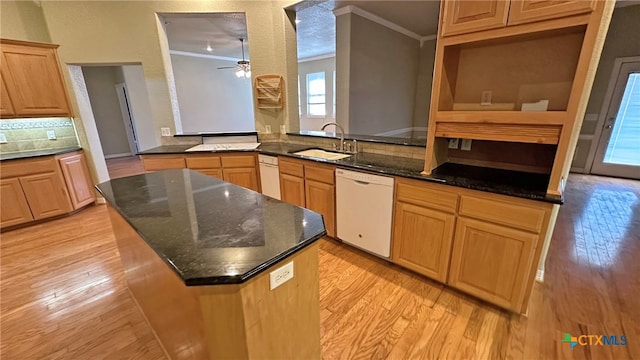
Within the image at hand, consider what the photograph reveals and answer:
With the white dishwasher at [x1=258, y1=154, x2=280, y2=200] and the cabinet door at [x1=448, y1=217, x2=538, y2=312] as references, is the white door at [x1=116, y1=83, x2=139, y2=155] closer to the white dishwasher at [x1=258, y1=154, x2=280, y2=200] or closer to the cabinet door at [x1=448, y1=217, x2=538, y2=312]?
the white dishwasher at [x1=258, y1=154, x2=280, y2=200]

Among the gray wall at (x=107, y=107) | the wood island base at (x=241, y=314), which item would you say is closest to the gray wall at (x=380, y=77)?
the wood island base at (x=241, y=314)

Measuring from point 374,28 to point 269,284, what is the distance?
485 cm

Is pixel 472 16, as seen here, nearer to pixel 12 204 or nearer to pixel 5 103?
pixel 5 103

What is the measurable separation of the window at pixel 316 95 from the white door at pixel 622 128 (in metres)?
5.89

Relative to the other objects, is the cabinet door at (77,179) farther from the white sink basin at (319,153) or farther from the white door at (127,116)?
the white door at (127,116)

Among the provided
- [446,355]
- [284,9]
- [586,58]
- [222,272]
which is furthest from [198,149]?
[586,58]

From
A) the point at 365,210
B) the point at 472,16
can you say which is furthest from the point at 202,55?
the point at 472,16

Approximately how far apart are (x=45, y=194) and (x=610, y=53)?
8814 millimetres

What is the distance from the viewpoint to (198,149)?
3.42 meters

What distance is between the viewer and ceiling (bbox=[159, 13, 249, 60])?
144 inches

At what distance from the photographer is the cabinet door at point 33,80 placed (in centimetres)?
298

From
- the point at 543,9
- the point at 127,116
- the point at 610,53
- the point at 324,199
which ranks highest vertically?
the point at 610,53

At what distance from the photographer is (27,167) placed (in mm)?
3096

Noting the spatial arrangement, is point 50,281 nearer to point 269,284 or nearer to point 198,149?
point 198,149
